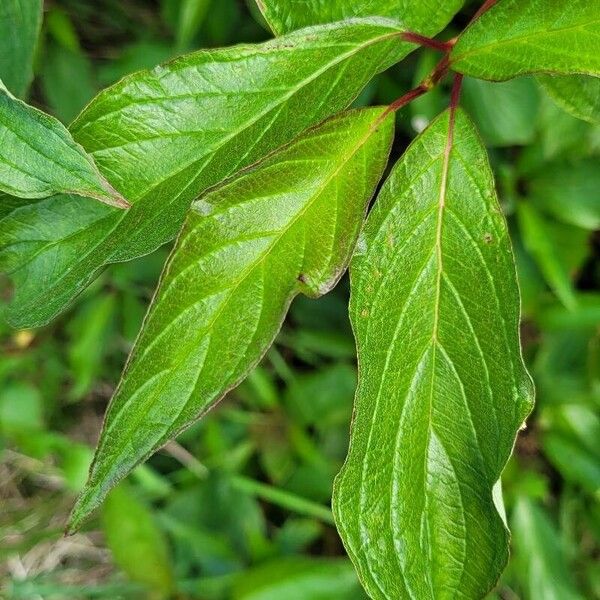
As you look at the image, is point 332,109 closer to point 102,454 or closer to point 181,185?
point 181,185

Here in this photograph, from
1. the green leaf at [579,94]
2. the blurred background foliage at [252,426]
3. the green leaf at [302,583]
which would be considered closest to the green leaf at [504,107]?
A: the blurred background foliage at [252,426]

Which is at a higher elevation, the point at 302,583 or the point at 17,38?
the point at 17,38

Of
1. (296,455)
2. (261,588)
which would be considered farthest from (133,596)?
(296,455)

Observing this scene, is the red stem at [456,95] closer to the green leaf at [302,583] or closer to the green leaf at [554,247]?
the green leaf at [554,247]

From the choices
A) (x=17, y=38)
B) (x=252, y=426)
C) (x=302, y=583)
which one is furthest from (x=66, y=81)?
(x=302, y=583)

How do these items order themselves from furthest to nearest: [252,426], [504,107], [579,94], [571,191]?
[252,426] → [571,191] → [504,107] → [579,94]

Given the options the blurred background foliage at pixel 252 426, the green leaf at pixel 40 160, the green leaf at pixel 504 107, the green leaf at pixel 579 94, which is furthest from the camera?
the blurred background foliage at pixel 252 426

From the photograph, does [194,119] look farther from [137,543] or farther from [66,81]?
[137,543]
